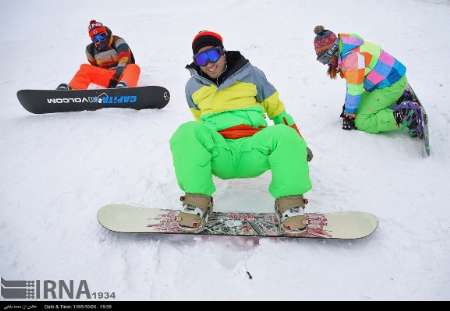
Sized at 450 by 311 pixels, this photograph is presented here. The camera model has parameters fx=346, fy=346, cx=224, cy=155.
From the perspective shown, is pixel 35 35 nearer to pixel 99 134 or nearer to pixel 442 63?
pixel 99 134

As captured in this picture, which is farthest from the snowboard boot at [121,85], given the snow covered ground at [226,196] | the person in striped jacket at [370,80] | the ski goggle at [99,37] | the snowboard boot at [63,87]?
the person in striped jacket at [370,80]

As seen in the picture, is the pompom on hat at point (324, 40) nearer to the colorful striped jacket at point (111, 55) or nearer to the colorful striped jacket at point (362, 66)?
the colorful striped jacket at point (362, 66)

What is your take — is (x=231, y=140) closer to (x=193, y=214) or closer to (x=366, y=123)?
(x=193, y=214)

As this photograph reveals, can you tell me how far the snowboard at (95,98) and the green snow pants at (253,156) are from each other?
2290mm

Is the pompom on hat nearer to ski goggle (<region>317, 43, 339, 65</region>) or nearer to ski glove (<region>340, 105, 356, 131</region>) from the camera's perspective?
ski goggle (<region>317, 43, 339, 65</region>)

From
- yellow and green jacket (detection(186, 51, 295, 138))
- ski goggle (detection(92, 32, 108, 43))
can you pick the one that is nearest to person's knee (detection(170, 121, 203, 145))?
yellow and green jacket (detection(186, 51, 295, 138))

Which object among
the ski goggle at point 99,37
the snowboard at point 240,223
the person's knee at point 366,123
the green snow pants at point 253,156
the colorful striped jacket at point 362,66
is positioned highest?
the ski goggle at point 99,37

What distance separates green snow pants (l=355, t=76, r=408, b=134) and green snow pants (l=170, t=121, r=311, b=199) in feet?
5.75

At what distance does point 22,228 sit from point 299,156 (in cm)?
200

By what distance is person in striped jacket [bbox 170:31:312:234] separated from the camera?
6.89 ft

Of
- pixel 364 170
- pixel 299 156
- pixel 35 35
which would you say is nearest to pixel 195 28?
pixel 35 35

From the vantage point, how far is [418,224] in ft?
7.63

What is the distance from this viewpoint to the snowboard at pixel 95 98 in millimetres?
4348

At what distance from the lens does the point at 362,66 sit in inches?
136
